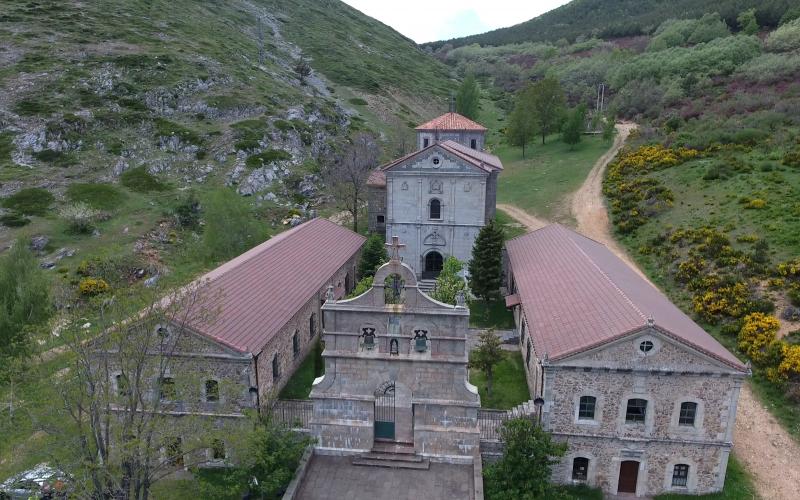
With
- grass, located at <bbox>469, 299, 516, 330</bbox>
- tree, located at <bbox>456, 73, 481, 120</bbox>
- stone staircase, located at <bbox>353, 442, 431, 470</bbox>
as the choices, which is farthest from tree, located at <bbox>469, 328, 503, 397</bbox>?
tree, located at <bbox>456, 73, 481, 120</bbox>

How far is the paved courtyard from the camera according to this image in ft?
64.8

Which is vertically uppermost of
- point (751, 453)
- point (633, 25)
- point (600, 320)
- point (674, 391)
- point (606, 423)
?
point (633, 25)

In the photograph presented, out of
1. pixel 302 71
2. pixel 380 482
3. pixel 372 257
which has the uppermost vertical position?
pixel 302 71

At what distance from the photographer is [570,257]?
1260 inches

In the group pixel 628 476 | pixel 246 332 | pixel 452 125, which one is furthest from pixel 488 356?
pixel 452 125

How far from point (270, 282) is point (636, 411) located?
19.6 meters

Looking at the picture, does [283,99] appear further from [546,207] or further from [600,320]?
[600,320]

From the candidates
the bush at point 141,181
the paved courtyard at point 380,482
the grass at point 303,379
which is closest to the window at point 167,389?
the grass at point 303,379

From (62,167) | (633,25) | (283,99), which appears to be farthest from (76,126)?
(633,25)

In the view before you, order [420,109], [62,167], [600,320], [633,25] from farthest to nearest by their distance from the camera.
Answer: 1. [633,25]
2. [420,109]
3. [62,167]
4. [600,320]

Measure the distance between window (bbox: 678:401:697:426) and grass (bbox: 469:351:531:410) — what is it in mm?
7515

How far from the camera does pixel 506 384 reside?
91.3 feet

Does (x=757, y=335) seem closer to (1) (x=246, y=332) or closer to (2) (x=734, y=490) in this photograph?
(2) (x=734, y=490)

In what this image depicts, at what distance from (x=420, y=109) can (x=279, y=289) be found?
97.6 metres
